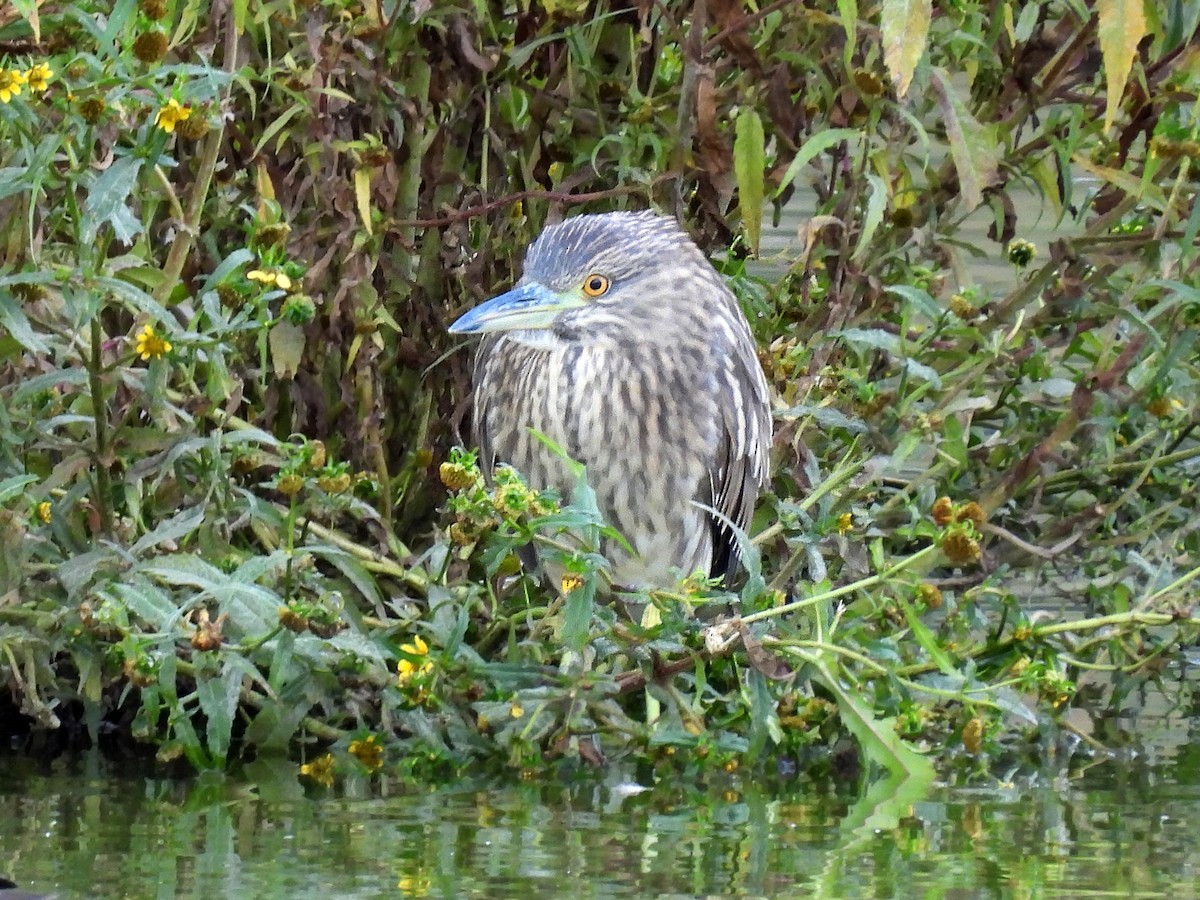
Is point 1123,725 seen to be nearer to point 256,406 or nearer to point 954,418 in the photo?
point 954,418

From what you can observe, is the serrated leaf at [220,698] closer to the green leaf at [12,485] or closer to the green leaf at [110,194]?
the green leaf at [12,485]

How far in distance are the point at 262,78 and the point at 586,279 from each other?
880mm

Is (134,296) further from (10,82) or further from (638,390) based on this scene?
(638,390)

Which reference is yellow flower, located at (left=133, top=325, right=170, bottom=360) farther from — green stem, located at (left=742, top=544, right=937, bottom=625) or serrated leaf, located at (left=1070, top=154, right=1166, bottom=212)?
serrated leaf, located at (left=1070, top=154, right=1166, bottom=212)

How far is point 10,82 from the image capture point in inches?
135

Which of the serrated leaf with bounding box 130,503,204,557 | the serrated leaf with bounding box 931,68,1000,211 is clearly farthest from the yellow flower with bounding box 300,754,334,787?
the serrated leaf with bounding box 931,68,1000,211

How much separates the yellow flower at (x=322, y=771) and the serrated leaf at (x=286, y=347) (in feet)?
2.75

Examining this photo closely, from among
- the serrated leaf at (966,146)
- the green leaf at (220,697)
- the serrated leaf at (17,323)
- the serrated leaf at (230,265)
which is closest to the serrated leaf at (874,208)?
the serrated leaf at (966,146)

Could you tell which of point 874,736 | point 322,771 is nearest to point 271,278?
point 322,771

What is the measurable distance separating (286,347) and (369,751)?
87 cm

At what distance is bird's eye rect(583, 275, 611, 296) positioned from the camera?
15.7 feet

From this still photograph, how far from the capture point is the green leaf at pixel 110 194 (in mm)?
3580

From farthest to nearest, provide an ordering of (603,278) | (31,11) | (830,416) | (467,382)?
(467,382) < (603,278) < (830,416) < (31,11)

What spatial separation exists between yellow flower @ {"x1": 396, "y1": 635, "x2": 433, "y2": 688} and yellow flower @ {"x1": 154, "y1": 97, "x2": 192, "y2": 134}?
100 cm
